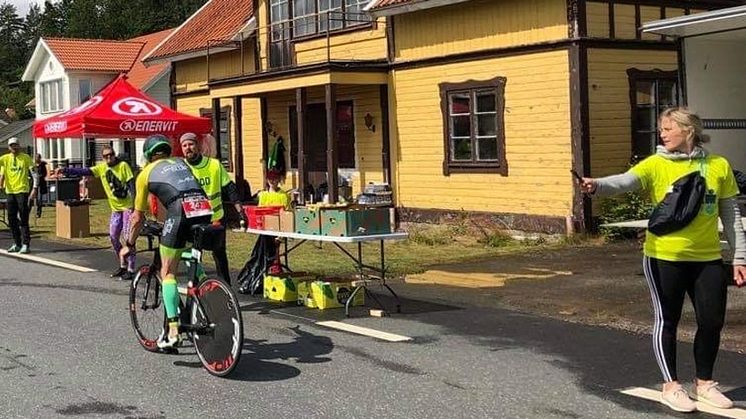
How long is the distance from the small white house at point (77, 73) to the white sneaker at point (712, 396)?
126ft

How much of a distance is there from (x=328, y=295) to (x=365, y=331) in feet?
4.40

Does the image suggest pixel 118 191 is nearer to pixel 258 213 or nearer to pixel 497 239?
pixel 258 213

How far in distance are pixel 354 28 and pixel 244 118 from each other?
19.2ft

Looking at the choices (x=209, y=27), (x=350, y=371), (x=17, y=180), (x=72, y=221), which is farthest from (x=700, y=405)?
(x=209, y=27)

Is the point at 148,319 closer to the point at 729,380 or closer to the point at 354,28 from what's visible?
the point at 729,380

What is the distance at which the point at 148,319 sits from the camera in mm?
7719

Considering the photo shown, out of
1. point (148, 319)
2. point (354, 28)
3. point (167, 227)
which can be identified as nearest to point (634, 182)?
point (167, 227)

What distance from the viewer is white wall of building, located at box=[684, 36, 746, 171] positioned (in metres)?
12.5

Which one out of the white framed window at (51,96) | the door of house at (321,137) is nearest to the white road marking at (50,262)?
the door of house at (321,137)

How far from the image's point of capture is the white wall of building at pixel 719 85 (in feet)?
41.1

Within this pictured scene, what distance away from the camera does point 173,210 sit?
7.06 meters

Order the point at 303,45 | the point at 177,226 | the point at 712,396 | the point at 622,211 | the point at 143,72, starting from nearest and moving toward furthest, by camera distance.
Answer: the point at 712,396, the point at 177,226, the point at 622,211, the point at 303,45, the point at 143,72

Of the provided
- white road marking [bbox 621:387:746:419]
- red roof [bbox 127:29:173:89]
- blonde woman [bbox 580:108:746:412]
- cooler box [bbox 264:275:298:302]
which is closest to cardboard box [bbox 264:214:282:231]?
cooler box [bbox 264:275:298:302]

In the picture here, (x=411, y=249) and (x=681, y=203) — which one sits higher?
(x=681, y=203)
